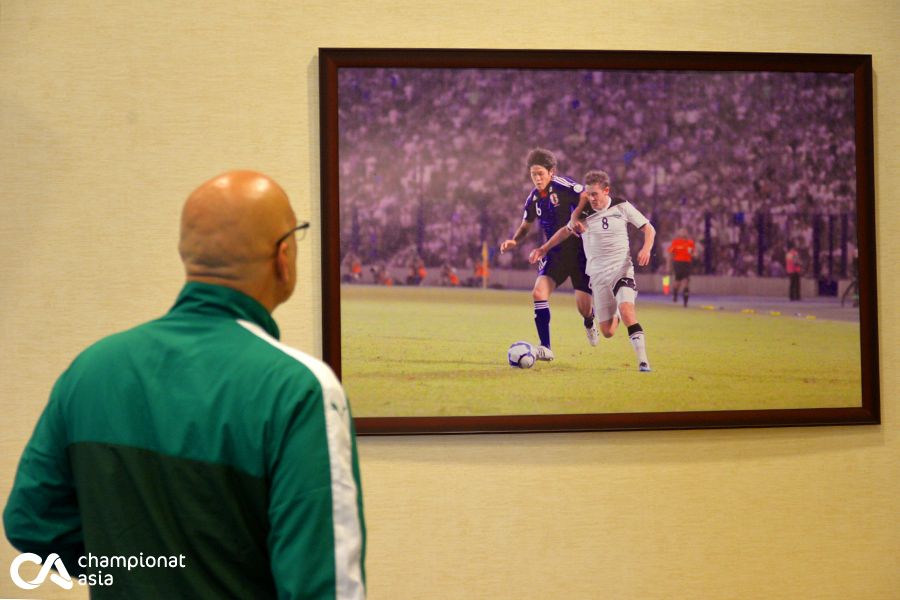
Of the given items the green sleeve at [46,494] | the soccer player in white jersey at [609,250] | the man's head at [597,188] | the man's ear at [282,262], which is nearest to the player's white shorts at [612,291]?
the soccer player in white jersey at [609,250]

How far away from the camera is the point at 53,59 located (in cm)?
271

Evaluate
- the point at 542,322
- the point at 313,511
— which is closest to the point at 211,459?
the point at 313,511

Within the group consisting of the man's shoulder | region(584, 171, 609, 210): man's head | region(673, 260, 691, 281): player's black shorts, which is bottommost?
the man's shoulder

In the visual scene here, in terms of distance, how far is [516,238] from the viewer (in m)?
2.78

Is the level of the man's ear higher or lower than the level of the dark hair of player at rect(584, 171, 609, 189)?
lower

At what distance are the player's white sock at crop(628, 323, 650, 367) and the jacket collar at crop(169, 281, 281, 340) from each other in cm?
176

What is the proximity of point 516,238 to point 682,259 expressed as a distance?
1.82 ft

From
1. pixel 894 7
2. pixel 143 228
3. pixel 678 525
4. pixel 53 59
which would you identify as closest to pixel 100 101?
pixel 53 59

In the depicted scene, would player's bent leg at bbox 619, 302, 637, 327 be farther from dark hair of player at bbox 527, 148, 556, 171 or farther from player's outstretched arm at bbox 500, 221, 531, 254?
dark hair of player at bbox 527, 148, 556, 171

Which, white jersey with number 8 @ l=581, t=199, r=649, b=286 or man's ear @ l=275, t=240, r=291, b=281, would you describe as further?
white jersey with number 8 @ l=581, t=199, r=649, b=286

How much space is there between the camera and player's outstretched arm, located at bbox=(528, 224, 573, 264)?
279 centimetres

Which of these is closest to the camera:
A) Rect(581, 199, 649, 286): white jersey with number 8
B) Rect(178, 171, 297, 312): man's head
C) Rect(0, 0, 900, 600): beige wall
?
Rect(178, 171, 297, 312): man's head

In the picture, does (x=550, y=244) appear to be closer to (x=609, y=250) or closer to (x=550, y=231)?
(x=550, y=231)

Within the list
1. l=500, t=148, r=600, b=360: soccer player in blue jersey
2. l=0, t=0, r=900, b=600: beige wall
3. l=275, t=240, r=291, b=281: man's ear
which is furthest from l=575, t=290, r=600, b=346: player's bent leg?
l=275, t=240, r=291, b=281: man's ear
